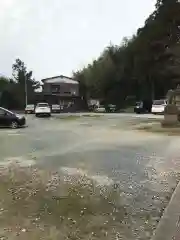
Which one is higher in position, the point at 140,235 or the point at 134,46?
the point at 134,46

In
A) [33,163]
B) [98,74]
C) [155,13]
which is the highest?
[155,13]

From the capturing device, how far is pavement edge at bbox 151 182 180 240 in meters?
5.38

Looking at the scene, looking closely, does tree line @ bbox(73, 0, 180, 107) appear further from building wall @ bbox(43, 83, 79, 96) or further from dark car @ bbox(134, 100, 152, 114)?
dark car @ bbox(134, 100, 152, 114)

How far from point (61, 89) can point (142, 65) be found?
3519 cm

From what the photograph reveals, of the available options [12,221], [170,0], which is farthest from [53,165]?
[170,0]

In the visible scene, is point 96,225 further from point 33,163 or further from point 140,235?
point 33,163

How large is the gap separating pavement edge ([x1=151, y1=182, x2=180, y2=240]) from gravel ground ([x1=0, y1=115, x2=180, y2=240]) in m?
0.12

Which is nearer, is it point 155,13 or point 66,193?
point 66,193

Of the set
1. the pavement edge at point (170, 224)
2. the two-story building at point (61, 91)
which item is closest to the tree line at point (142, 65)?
the two-story building at point (61, 91)

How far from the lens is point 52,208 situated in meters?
6.72

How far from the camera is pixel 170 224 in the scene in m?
5.89

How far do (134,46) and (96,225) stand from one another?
2205 inches

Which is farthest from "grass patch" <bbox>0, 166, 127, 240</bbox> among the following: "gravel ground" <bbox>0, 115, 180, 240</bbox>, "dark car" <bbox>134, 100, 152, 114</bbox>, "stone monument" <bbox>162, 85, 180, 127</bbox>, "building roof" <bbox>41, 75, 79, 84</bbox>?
"building roof" <bbox>41, 75, 79, 84</bbox>

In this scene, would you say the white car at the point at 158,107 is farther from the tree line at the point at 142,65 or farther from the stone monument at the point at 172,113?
the stone monument at the point at 172,113
